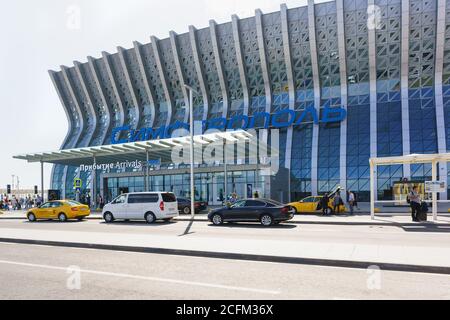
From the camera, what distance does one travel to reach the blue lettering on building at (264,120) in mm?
40191

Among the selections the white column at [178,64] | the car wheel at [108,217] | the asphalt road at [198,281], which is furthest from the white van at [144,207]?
the white column at [178,64]

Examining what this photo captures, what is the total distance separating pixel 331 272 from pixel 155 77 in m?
48.5

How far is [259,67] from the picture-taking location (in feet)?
→ 148

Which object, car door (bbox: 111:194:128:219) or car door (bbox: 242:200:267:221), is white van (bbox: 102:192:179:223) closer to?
car door (bbox: 111:194:128:219)

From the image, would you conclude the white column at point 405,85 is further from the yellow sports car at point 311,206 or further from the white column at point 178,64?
the white column at point 178,64

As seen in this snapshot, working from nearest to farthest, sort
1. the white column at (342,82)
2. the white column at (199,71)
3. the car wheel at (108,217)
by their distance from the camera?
1. the car wheel at (108,217)
2. the white column at (342,82)
3. the white column at (199,71)

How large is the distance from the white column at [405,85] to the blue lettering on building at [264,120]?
6.21 meters

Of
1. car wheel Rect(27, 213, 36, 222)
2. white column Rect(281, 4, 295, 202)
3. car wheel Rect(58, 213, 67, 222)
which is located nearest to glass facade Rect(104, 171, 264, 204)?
white column Rect(281, 4, 295, 202)

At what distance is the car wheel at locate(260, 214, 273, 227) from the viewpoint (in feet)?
55.0

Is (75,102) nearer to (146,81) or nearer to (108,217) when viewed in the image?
(146,81)

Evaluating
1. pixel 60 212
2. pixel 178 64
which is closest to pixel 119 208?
pixel 60 212

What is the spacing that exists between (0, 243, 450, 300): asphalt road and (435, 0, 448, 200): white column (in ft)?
107

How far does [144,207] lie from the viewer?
1952 cm
